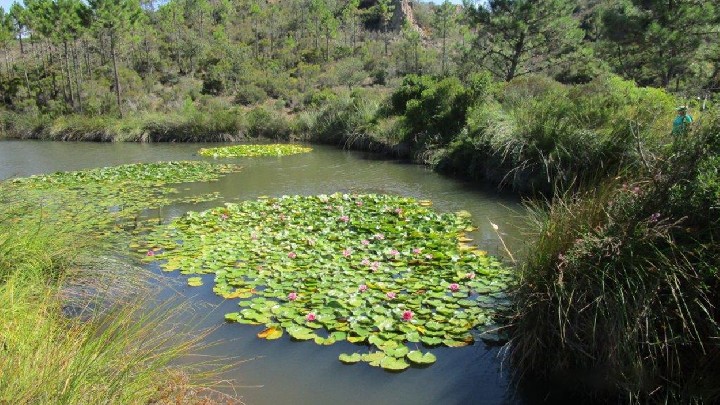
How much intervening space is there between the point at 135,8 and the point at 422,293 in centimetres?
3739

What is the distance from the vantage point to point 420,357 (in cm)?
372

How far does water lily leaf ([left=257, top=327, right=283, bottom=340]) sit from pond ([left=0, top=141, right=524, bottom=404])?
2.0 inches

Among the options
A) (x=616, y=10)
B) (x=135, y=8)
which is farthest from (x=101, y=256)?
(x=135, y=8)

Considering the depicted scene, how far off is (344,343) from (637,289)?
86.5 inches

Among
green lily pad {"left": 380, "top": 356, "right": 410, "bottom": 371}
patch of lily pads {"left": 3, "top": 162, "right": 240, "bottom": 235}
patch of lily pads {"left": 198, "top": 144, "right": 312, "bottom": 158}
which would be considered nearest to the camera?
green lily pad {"left": 380, "top": 356, "right": 410, "bottom": 371}

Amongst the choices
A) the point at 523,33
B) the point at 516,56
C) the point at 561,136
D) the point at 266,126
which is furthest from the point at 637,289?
the point at 266,126

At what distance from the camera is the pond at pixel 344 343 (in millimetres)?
3455

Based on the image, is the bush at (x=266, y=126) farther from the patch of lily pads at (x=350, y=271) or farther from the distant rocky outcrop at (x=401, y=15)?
the distant rocky outcrop at (x=401, y=15)

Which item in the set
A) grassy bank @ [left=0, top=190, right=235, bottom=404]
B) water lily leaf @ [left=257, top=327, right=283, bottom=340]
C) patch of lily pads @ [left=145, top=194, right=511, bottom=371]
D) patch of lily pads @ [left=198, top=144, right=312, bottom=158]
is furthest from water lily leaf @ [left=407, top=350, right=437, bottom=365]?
patch of lily pads @ [left=198, top=144, right=312, bottom=158]

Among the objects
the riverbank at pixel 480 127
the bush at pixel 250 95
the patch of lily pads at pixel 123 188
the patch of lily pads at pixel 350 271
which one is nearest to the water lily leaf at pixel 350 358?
the patch of lily pads at pixel 350 271

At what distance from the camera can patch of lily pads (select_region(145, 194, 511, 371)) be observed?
4.12 metres

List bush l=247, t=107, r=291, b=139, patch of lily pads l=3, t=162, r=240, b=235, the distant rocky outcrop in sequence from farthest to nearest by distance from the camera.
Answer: the distant rocky outcrop → bush l=247, t=107, r=291, b=139 → patch of lily pads l=3, t=162, r=240, b=235

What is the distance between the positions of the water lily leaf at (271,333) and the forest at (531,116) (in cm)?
188

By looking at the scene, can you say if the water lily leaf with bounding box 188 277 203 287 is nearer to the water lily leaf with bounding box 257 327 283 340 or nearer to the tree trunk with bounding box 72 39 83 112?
the water lily leaf with bounding box 257 327 283 340
